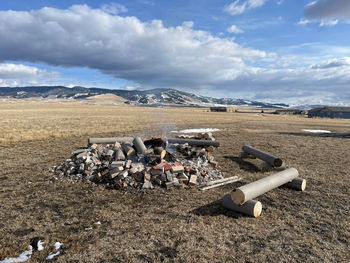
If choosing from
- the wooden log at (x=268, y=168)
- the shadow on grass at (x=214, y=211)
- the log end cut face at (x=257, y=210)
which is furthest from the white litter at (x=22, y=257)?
the wooden log at (x=268, y=168)

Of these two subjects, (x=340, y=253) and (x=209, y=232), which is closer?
(x=340, y=253)

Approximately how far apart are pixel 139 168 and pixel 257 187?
15.7 feet

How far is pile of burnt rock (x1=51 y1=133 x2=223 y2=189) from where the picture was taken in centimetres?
890

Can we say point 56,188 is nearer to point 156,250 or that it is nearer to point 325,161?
point 156,250

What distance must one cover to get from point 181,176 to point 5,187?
22.7ft

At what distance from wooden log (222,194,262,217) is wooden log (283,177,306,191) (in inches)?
124

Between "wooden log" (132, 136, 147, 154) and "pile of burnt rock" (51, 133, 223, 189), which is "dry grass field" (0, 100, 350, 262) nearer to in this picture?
"pile of burnt rock" (51, 133, 223, 189)

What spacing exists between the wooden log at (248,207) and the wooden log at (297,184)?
3162 millimetres

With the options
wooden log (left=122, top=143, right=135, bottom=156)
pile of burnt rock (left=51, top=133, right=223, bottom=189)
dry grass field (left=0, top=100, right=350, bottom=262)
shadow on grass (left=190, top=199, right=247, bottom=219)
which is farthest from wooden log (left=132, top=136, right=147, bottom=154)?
shadow on grass (left=190, top=199, right=247, bottom=219)

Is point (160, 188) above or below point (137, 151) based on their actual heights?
below

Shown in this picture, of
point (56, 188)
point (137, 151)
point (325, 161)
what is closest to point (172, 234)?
point (56, 188)

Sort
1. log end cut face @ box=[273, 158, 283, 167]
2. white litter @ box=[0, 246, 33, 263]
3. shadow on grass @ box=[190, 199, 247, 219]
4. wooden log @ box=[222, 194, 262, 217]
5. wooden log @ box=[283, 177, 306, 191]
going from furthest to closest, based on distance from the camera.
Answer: log end cut face @ box=[273, 158, 283, 167], wooden log @ box=[283, 177, 306, 191], shadow on grass @ box=[190, 199, 247, 219], wooden log @ box=[222, 194, 262, 217], white litter @ box=[0, 246, 33, 263]

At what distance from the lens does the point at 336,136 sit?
24.4m

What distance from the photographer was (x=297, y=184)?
8742 mm
